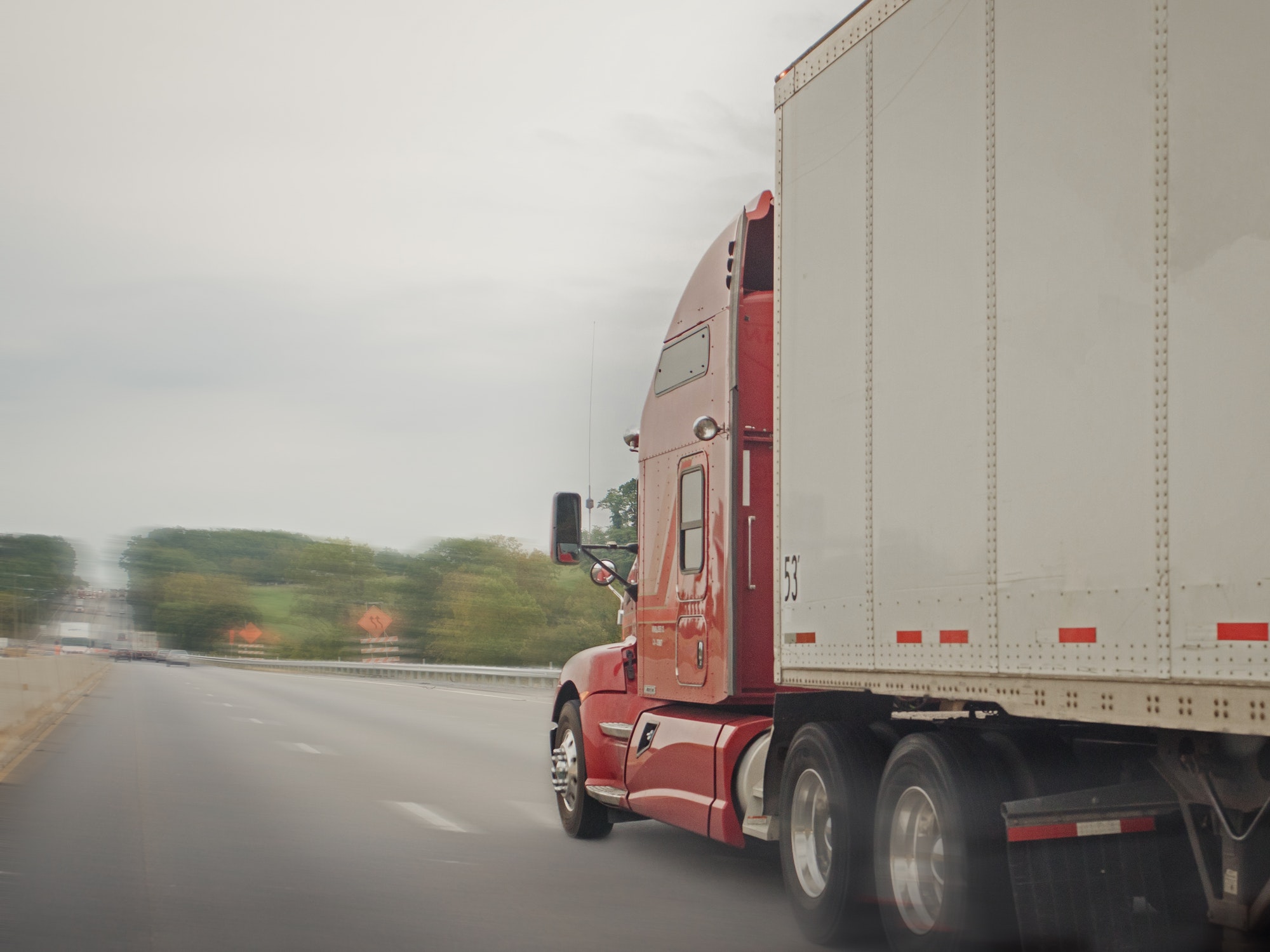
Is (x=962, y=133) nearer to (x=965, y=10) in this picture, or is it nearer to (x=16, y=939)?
(x=965, y=10)

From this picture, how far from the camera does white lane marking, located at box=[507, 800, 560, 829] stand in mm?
11578

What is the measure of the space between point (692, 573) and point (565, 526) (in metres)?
1.43

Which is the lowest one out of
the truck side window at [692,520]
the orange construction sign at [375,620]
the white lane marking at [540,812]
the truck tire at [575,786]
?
the white lane marking at [540,812]

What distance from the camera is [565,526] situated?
1023 centimetres

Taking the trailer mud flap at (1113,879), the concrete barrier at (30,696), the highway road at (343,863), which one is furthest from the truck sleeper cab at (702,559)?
the concrete barrier at (30,696)

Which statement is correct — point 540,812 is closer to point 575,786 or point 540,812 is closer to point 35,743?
point 575,786

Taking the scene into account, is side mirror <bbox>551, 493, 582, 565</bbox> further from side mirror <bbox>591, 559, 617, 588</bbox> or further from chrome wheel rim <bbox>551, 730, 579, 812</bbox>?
chrome wheel rim <bbox>551, 730, 579, 812</bbox>

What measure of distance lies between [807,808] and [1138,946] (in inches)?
88.7

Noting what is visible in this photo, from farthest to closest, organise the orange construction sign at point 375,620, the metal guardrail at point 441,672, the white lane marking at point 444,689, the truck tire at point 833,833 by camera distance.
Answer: the orange construction sign at point 375,620, the metal guardrail at point 441,672, the white lane marking at point 444,689, the truck tire at point 833,833

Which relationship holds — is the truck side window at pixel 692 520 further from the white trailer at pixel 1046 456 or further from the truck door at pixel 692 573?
the white trailer at pixel 1046 456

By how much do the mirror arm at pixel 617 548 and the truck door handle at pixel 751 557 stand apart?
74.8 inches

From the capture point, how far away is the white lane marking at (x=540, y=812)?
38.0 ft

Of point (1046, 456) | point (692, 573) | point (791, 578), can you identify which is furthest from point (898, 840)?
point (692, 573)

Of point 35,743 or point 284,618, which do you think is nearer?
point 35,743
